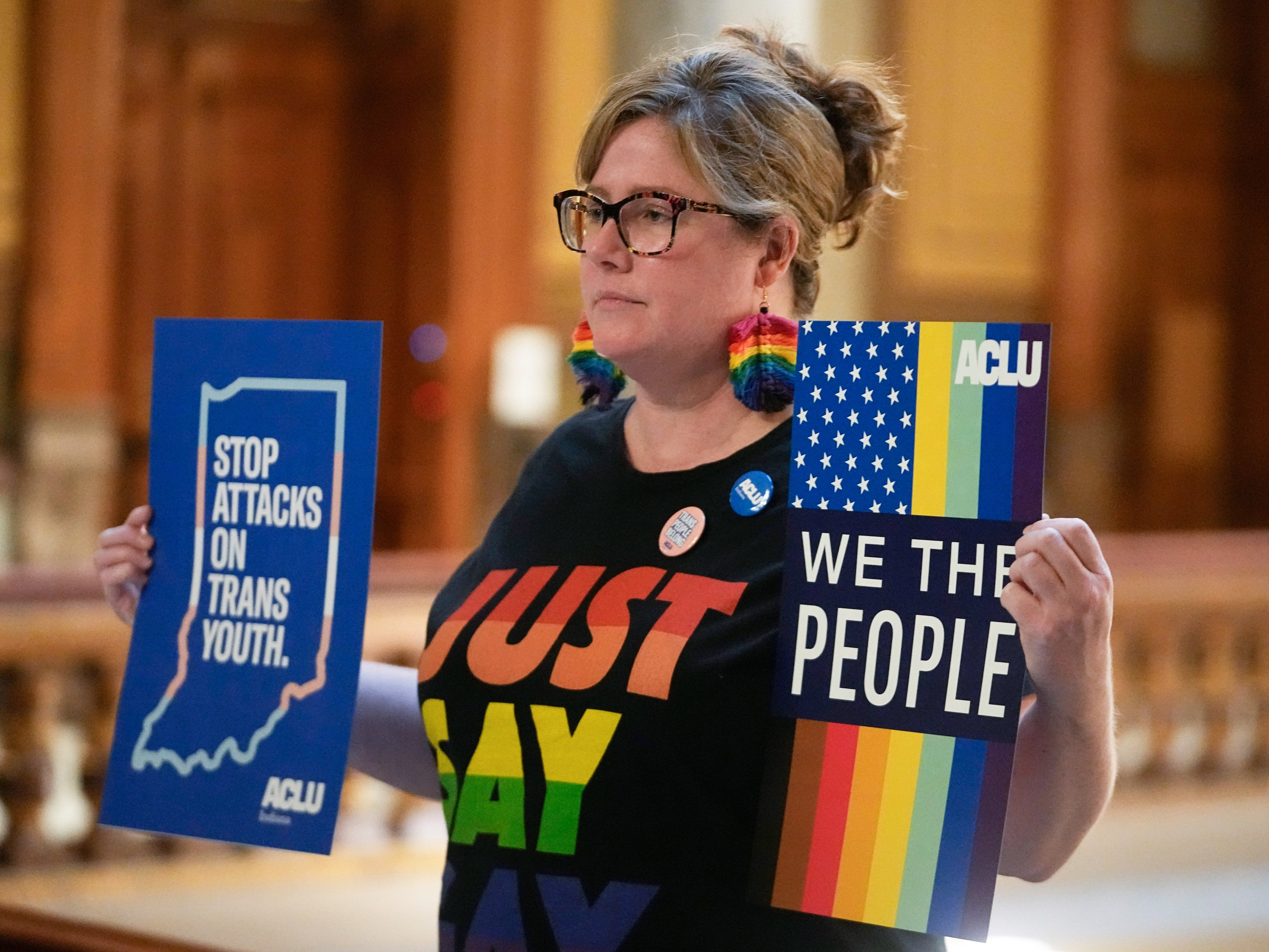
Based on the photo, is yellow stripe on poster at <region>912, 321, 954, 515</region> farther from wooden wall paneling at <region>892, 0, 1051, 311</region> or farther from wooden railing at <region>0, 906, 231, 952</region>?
wooden wall paneling at <region>892, 0, 1051, 311</region>

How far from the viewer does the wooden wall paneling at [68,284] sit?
22.1 ft

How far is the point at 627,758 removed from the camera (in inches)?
52.2

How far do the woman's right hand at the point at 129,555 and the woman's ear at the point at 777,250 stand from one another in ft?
2.30

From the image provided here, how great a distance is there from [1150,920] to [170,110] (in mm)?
5942

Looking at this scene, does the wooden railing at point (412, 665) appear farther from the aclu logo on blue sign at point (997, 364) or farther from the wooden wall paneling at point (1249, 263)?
the wooden wall paneling at point (1249, 263)

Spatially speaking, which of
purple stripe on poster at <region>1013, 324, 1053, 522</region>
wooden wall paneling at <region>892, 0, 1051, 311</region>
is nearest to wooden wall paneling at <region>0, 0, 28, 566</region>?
wooden wall paneling at <region>892, 0, 1051, 311</region>

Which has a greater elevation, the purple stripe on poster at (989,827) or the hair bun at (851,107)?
the hair bun at (851,107)

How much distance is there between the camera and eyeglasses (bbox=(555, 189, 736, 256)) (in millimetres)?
1353

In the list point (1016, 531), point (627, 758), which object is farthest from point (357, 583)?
point (1016, 531)

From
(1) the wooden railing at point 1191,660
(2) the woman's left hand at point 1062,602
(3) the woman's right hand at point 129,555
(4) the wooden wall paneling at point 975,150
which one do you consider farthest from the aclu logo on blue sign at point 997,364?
(4) the wooden wall paneling at point 975,150

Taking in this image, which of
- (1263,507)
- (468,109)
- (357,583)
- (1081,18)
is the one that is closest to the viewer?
(357,583)

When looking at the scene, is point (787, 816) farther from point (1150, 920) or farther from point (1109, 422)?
point (1109, 422)

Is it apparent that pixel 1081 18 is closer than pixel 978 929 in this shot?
No

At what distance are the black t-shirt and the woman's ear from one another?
0.47 ft
